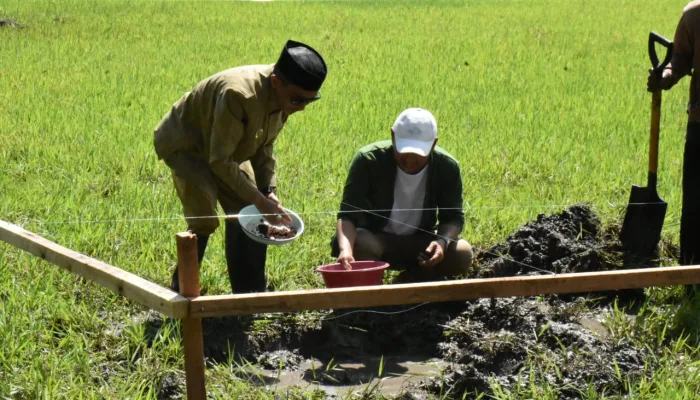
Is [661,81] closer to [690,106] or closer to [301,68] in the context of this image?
[690,106]

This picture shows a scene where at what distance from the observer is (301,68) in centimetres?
374

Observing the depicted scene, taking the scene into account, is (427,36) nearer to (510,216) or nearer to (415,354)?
(510,216)

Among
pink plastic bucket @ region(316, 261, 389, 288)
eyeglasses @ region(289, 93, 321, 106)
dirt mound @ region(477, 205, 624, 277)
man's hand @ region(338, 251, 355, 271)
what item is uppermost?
eyeglasses @ region(289, 93, 321, 106)

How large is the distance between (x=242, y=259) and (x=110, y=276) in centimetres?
120

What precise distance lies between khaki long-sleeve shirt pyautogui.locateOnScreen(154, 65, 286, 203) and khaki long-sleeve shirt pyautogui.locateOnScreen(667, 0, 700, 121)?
70.9 inches

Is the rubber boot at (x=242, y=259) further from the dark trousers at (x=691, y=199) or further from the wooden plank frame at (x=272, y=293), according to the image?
the dark trousers at (x=691, y=199)

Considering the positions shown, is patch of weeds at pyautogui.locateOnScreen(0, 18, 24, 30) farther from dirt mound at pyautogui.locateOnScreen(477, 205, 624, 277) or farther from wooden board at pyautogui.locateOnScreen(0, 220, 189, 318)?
wooden board at pyautogui.locateOnScreen(0, 220, 189, 318)

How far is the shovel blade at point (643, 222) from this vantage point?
190 inches

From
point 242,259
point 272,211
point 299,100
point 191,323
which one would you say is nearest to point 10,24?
point 242,259

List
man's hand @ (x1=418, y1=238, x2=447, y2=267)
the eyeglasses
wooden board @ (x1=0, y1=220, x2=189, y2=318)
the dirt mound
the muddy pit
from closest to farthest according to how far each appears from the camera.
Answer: wooden board @ (x1=0, y1=220, x2=189, y2=318)
the muddy pit
the eyeglasses
man's hand @ (x1=418, y1=238, x2=447, y2=267)
the dirt mound

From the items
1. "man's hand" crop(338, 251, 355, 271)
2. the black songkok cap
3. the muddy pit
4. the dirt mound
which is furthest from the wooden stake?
the dirt mound

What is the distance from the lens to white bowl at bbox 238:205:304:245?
399 cm

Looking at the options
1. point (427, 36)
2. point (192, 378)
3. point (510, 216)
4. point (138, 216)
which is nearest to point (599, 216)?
point (510, 216)

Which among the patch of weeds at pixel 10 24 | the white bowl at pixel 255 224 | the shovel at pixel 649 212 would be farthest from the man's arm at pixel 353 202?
the patch of weeds at pixel 10 24
